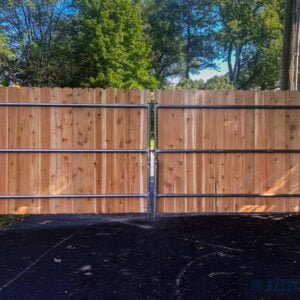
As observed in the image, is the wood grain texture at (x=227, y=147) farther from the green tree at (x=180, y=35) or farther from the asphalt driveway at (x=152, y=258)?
the green tree at (x=180, y=35)

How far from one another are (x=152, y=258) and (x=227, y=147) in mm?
2404

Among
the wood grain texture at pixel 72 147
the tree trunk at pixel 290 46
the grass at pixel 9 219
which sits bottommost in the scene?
the grass at pixel 9 219

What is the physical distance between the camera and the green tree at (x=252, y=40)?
40312 millimetres

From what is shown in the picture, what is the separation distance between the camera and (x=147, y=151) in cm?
650

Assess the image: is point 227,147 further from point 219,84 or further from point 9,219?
point 219,84

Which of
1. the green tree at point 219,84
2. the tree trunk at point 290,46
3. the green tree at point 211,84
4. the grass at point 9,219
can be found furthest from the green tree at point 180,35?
the grass at point 9,219

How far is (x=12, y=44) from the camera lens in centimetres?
3366

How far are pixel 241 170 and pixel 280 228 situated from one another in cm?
106

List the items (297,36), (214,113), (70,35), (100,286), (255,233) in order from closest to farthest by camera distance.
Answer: (100,286) → (255,233) → (214,113) → (297,36) → (70,35)

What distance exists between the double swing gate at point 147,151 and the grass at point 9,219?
58cm

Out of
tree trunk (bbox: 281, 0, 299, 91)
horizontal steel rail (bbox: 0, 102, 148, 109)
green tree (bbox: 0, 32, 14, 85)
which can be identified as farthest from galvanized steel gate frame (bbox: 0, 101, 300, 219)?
green tree (bbox: 0, 32, 14, 85)

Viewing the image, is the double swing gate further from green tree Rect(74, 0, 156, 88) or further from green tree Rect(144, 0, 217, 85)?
green tree Rect(144, 0, 217, 85)

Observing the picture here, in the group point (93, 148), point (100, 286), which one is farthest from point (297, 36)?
point (100, 286)

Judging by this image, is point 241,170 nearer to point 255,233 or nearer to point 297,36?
point 255,233
